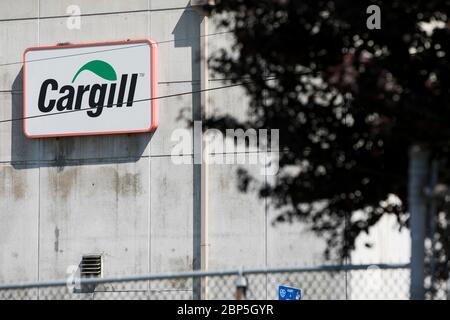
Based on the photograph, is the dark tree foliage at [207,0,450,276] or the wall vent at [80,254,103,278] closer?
the dark tree foliage at [207,0,450,276]

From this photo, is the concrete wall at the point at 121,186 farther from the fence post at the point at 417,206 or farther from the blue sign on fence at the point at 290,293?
the fence post at the point at 417,206

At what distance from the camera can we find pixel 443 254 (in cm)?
810

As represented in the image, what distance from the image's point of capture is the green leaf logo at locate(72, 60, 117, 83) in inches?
880

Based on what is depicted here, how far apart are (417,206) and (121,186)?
53.9 feet

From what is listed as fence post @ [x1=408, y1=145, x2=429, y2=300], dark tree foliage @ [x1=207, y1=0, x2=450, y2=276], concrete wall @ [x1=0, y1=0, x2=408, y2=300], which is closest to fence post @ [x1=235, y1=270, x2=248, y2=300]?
dark tree foliage @ [x1=207, y1=0, x2=450, y2=276]

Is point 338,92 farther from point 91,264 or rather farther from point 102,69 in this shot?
point 102,69

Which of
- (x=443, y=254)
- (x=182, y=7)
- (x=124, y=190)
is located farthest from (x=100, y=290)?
(x=443, y=254)

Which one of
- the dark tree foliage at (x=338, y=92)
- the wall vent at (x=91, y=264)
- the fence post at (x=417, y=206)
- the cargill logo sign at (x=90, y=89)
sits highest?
the cargill logo sign at (x=90, y=89)

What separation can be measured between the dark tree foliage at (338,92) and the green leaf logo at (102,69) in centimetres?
1471

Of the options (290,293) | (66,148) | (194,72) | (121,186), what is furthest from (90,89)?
(290,293)

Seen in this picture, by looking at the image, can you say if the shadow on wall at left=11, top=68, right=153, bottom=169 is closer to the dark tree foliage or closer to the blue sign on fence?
the blue sign on fence

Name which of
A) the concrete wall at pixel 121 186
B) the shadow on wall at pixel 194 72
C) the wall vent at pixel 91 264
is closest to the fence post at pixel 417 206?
the concrete wall at pixel 121 186

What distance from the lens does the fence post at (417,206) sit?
610 cm

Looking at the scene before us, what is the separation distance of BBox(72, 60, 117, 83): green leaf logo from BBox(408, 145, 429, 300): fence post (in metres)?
16.5
